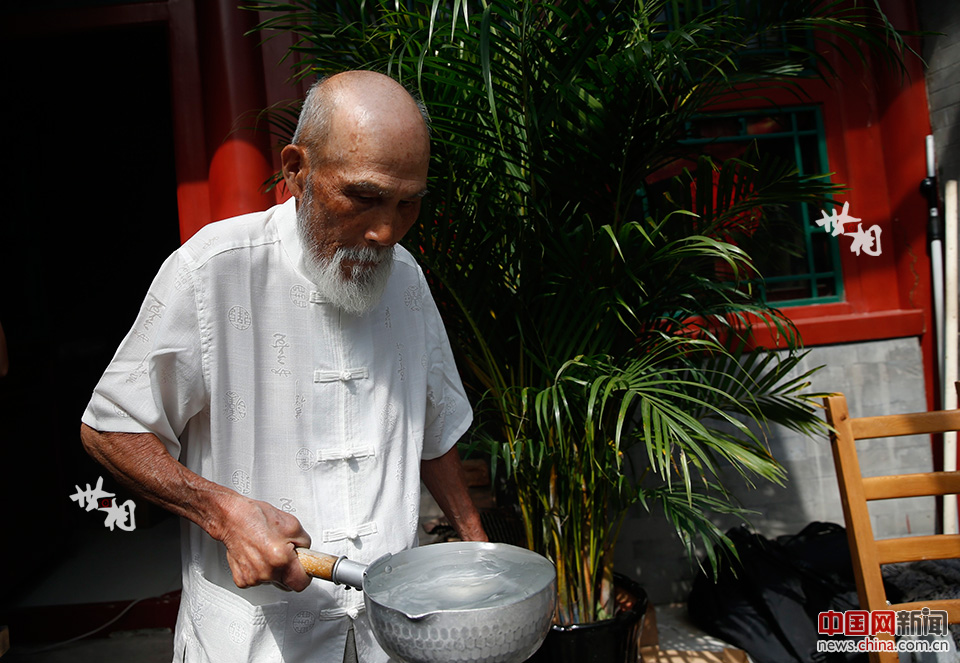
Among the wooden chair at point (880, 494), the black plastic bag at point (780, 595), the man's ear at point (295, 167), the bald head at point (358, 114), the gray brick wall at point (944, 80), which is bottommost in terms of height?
the black plastic bag at point (780, 595)

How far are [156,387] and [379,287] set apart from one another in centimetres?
43

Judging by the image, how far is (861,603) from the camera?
241 centimetres

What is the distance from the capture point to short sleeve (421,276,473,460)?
59.8 inches

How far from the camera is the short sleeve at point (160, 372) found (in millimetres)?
1118

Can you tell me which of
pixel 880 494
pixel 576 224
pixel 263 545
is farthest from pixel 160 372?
pixel 880 494

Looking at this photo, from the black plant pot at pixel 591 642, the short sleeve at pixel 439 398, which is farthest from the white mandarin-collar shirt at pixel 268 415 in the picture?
the black plant pot at pixel 591 642

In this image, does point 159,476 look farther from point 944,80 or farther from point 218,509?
point 944,80

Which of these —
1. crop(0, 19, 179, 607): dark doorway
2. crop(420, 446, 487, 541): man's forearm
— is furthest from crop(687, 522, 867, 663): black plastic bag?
crop(0, 19, 179, 607): dark doorway

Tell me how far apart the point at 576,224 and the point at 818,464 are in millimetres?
1944

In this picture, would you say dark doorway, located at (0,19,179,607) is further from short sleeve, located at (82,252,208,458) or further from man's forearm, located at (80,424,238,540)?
man's forearm, located at (80,424,238,540)

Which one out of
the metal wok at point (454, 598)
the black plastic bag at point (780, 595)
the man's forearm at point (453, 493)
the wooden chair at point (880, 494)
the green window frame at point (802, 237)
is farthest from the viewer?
the green window frame at point (802, 237)

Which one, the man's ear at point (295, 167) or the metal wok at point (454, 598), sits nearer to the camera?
the metal wok at point (454, 598)

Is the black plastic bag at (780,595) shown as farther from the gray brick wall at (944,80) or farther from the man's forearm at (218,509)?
the man's forearm at (218,509)

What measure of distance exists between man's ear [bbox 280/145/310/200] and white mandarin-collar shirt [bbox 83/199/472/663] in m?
0.06
